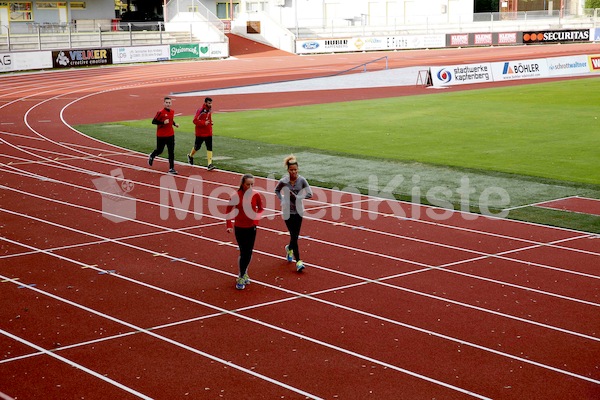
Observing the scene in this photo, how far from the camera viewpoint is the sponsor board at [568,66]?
46.8m

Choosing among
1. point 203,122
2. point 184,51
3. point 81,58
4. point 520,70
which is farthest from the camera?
point 184,51

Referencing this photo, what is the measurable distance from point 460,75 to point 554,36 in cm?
3657

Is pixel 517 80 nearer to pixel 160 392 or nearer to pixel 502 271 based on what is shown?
pixel 502 271

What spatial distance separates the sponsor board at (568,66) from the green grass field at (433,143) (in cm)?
1039

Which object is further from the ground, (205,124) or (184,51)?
(184,51)

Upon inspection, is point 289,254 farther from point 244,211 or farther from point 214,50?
point 214,50

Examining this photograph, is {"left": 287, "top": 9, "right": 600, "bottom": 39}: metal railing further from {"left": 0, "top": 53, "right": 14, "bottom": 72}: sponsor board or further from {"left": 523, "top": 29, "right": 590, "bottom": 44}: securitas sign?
{"left": 0, "top": 53, "right": 14, "bottom": 72}: sponsor board

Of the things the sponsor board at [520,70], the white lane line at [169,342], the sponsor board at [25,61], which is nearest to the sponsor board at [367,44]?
the sponsor board at [25,61]

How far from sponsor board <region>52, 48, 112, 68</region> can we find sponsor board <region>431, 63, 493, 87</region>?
80.4 ft

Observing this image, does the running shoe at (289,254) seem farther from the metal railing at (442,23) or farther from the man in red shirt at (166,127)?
the metal railing at (442,23)

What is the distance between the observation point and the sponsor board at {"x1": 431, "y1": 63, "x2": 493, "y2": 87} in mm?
42406

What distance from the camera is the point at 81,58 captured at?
55.0 m

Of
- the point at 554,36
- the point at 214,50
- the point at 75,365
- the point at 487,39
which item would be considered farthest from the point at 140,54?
the point at 75,365

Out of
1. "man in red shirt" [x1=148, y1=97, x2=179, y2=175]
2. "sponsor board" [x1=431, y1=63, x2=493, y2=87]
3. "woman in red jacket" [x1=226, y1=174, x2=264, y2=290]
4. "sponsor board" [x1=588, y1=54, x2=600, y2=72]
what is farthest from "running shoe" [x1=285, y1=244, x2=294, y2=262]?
"sponsor board" [x1=588, y1=54, x2=600, y2=72]
